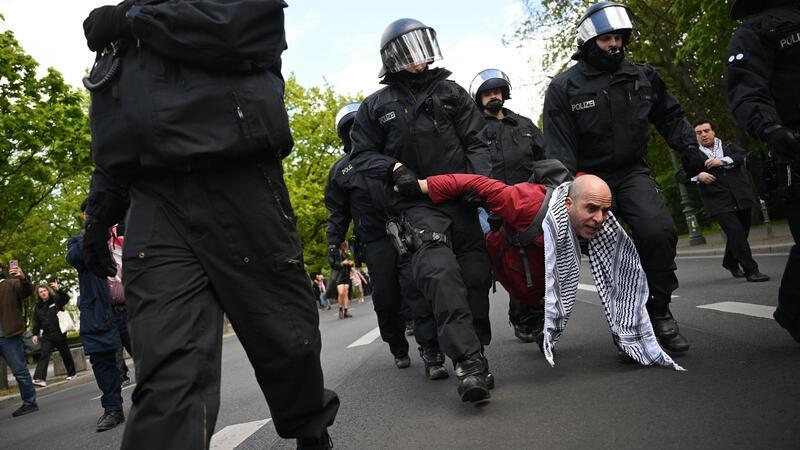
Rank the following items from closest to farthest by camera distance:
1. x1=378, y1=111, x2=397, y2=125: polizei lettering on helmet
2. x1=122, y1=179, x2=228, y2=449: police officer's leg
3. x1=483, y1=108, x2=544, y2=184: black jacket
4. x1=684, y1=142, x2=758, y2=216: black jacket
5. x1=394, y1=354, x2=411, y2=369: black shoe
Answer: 1. x1=122, y1=179, x2=228, y2=449: police officer's leg
2. x1=378, y1=111, x2=397, y2=125: polizei lettering on helmet
3. x1=394, y1=354, x2=411, y2=369: black shoe
4. x1=483, y1=108, x2=544, y2=184: black jacket
5. x1=684, y1=142, x2=758, y2=216: black jacket

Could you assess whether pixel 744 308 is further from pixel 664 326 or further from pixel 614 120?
pixel 614 120

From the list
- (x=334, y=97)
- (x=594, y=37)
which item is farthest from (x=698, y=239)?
(x=334, y=97)

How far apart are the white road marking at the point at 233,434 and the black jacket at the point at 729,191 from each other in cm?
648

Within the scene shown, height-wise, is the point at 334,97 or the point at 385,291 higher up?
the point at 334,97

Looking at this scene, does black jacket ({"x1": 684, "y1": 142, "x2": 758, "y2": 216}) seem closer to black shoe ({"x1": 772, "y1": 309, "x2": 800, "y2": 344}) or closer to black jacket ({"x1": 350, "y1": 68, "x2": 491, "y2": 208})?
black jacket ({"x1": 350, "y1": 68, "x2": 491, "y2": 208})

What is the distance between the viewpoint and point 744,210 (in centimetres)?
915

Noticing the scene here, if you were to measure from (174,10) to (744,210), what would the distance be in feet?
26.7

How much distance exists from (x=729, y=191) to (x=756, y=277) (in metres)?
1.19

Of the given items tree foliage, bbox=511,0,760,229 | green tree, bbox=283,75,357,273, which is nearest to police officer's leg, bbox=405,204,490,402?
tree foliage, bbox=511,0,760,229

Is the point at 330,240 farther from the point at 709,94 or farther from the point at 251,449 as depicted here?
the point at 709,94

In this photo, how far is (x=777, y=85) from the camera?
409 cm

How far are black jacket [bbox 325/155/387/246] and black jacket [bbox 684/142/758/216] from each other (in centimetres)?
453

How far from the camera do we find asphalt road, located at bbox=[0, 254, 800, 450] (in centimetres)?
301

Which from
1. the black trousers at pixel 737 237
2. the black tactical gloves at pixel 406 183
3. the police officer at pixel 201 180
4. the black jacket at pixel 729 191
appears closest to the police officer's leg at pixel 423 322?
the black tactical gloves at pixel 406 183
